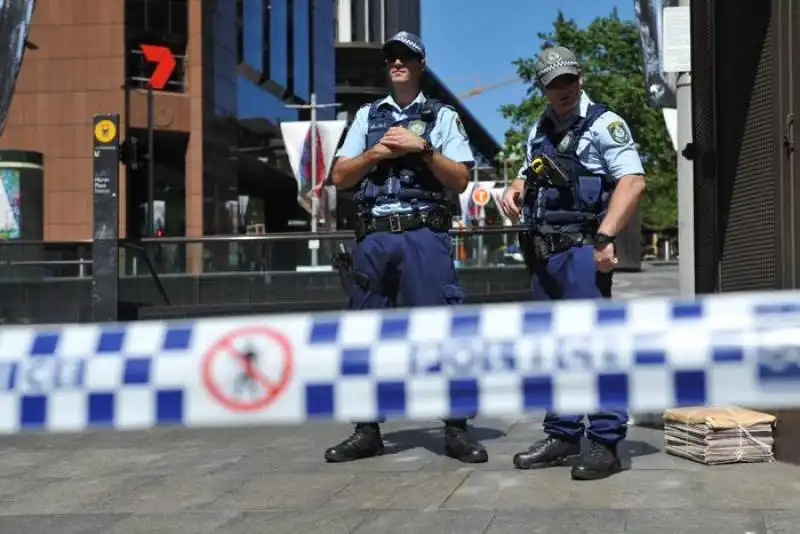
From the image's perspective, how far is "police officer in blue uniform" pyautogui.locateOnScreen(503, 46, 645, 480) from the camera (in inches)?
Answer: 180

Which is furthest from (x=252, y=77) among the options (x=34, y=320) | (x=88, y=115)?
(x=34, y=320)

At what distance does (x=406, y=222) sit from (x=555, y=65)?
1.08m

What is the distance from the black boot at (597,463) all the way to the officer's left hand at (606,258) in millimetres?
827

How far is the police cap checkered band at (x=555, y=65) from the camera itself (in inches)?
181

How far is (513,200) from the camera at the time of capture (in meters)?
5.04

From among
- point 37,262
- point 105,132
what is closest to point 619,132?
point 105,132

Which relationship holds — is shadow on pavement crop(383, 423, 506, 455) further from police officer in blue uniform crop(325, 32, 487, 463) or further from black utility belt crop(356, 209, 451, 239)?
black utility belt crop(356, 209, 451, 239)

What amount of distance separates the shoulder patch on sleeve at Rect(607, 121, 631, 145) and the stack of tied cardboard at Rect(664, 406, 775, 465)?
141 cm

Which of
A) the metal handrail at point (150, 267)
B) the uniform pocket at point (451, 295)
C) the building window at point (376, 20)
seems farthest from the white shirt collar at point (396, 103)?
the building window at point (376, 20)

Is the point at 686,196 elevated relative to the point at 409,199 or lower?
elevated

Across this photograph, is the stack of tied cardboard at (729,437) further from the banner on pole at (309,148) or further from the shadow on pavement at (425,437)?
the banner on pole at (309,148)

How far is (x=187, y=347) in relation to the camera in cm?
313

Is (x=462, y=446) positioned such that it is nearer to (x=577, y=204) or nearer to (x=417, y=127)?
(x=577, y=204)

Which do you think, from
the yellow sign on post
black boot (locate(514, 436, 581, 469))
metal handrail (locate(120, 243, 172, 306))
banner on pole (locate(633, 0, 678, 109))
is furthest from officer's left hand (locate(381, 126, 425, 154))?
the yellow sign on post
